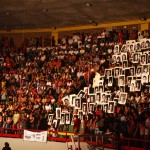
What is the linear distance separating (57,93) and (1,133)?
12.2 feet

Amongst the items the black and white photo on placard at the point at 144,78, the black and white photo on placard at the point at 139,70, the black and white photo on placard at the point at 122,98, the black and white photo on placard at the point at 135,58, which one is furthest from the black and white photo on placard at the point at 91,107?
the black and white photo on placard at the point at 135,58

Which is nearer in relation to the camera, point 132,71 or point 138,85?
point 138,85

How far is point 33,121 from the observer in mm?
22297

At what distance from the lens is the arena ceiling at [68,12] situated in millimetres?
23625

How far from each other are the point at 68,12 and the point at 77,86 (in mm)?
5107

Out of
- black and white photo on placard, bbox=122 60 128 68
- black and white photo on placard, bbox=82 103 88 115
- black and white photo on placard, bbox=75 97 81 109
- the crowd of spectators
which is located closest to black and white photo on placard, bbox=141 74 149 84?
the crowd of spectators

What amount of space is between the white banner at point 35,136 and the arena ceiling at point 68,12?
23.9ft

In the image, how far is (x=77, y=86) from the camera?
2345cm

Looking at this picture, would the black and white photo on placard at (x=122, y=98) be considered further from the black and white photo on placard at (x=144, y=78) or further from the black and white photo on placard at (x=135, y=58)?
the black and white photo on placard at (x=135, y=58)

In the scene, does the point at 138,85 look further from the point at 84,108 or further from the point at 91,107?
the point at 84,108

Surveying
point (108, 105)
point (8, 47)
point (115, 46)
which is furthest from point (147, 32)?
point (8, 47)

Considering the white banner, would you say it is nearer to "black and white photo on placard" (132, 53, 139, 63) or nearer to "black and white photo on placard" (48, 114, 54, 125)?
"black and white photo on placard" (48, 114, 54, 125)

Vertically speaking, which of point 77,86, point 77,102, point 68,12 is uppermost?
point 68,12

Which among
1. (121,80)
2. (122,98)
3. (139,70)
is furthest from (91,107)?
(139,70)
